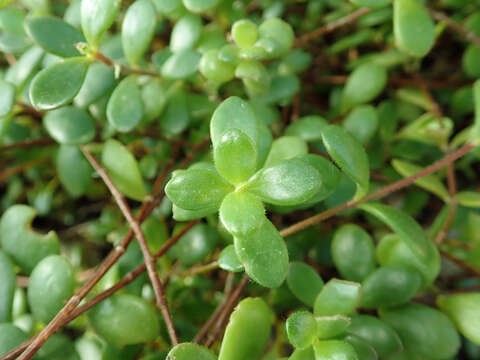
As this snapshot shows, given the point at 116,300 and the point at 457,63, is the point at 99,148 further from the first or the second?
the point at 457,63

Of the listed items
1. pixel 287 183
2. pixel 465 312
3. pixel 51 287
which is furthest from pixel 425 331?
pixel 51 287

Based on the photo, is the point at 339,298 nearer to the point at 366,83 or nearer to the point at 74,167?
the point at 366,83

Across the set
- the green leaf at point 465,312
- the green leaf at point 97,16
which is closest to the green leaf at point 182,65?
the green leaf at point 97,16

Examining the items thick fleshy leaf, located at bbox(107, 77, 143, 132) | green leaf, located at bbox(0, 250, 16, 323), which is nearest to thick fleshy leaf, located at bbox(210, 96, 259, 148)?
thick fleshy leaf, located at bbox(107, 77, 143, 132)

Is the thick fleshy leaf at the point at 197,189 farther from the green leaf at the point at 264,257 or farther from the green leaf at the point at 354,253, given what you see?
the green leaf at the point at 354,253

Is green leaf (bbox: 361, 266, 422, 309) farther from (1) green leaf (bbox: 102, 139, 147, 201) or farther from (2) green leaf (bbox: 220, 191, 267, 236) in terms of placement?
(1) green leaf (bbox: 102, 139, 147, 201)

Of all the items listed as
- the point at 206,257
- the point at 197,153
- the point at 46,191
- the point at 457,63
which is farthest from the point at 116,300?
the point at 457,63
